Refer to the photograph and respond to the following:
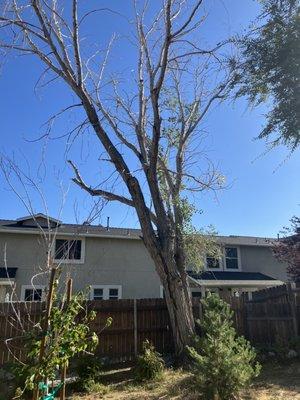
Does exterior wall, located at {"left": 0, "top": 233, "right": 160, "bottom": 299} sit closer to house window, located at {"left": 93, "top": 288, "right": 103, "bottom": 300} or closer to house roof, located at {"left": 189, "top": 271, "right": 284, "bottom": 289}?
house window, located at {"left": 93, "top": 288, "right": 103, "bottom": 300}

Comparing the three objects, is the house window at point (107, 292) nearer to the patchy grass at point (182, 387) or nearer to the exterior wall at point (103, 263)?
the exterior wall at point (103, 263)

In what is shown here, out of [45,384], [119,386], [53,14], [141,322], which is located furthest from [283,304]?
[53,14]

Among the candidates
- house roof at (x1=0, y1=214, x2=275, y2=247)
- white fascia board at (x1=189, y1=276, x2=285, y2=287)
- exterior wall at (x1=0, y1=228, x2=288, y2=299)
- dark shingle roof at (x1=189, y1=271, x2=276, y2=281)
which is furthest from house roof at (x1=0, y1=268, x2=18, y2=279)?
dark shingle roof at (x1=189, y1=271, x2=276, y2=281)

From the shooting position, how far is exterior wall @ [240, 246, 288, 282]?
2714cm

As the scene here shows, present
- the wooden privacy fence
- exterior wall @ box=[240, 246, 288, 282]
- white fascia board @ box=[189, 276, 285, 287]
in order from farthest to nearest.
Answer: exterior wall @ box=[240, 246, 288, 282] < white fascia board @ box=[189, 276, 285, 287] < the wooden privacy fence

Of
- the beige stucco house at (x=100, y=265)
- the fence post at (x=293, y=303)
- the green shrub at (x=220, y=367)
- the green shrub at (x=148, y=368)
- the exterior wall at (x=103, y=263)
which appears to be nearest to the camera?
the green shrub at (x=220, y=367)

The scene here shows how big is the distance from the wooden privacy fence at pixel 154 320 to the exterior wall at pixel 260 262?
12.8 meters

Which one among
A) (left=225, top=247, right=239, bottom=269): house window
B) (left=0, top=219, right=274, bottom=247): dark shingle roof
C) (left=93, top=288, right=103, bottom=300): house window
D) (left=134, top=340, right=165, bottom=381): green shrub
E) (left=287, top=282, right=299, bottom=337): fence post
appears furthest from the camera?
(left=225, top=247, right=239, bottom=269): house window

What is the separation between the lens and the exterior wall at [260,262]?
27.1 m

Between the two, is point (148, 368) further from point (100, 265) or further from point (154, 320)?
point (100, 265)

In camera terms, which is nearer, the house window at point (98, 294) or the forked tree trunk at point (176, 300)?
the forked tree trunk at point (176, 300)

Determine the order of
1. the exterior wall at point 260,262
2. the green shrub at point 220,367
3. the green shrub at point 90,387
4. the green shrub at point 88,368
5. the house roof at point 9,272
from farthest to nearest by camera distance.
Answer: the exterior wall at point 260,262 < the house roof at point 9,272 < the green shrub at point 88,368 < the green shrub at point 90,387 < the green shrub at point 220,367

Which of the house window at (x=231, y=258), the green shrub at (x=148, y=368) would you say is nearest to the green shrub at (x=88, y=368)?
the green shrub at (x=148, y=368)

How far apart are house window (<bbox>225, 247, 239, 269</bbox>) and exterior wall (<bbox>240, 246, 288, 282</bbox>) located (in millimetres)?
406
